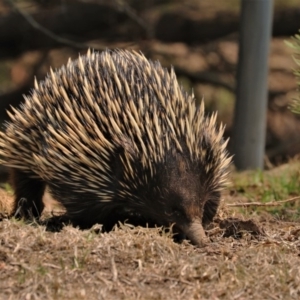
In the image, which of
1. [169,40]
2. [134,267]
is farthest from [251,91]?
[169,40]

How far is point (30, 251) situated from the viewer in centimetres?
481

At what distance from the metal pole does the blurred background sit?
4.16 meters

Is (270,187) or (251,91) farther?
(251,91)

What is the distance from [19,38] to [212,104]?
3.77m

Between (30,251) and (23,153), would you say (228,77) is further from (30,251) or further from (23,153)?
(30,251)

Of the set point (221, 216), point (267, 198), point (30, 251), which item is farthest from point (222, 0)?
point (30, 251)

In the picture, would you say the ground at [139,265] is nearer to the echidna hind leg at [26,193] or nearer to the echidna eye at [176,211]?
the echidna eye at [176,211]

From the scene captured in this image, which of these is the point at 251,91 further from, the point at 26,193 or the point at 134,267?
the point at 134,267

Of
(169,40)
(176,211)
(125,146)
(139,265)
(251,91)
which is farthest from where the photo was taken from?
(169,40)

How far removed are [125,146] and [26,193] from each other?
1.30 meters

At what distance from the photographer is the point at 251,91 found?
9.48 m

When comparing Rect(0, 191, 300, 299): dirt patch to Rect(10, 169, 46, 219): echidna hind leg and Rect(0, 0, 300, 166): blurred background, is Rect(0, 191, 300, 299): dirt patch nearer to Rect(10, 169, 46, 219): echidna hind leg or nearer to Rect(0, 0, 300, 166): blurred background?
Rect(10, 169, 46, 219): echidna hind leg

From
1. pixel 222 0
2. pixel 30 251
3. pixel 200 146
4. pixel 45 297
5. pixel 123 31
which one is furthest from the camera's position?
pixel 222 0

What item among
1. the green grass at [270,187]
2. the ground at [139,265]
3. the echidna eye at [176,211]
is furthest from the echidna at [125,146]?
the green grass at [270,187]
